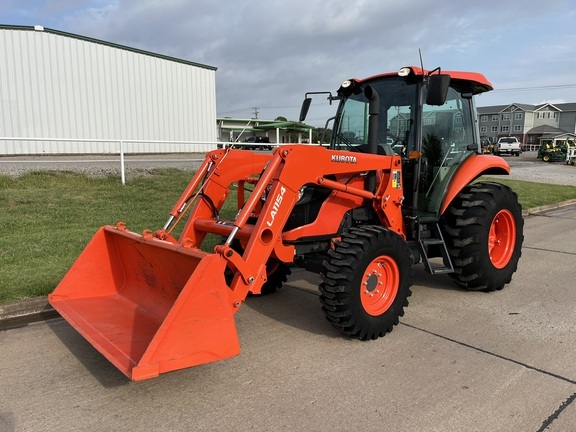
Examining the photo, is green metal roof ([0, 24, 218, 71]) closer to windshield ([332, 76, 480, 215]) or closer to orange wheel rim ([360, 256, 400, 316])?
windshield ([332, 76, 480, 215])

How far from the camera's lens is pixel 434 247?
5.26 m

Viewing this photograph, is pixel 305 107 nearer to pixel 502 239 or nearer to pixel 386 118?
pixel 386 118

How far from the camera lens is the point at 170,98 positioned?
91.7ft

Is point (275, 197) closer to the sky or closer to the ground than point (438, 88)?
closer to the ground

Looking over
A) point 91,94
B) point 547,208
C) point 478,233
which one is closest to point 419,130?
point 478,233

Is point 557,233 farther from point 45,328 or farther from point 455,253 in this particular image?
point 45,328

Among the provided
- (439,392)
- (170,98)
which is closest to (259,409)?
(439,392)

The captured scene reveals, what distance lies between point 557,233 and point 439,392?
7464 mm

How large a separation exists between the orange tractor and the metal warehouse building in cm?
1737

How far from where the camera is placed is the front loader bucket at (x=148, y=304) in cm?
293

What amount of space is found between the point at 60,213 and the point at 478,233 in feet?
23.6

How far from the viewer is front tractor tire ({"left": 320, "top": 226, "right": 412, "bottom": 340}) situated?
3.83 m

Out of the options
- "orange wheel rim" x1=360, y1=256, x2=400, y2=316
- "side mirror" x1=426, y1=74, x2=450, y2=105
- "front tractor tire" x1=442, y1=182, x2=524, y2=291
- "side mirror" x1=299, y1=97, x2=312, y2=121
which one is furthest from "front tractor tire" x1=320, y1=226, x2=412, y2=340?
"side mirror" x1=299, y1=97, x2=312, y2=121

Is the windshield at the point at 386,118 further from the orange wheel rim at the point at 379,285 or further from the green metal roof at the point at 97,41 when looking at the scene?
the green metal roof at the point at 97,41
